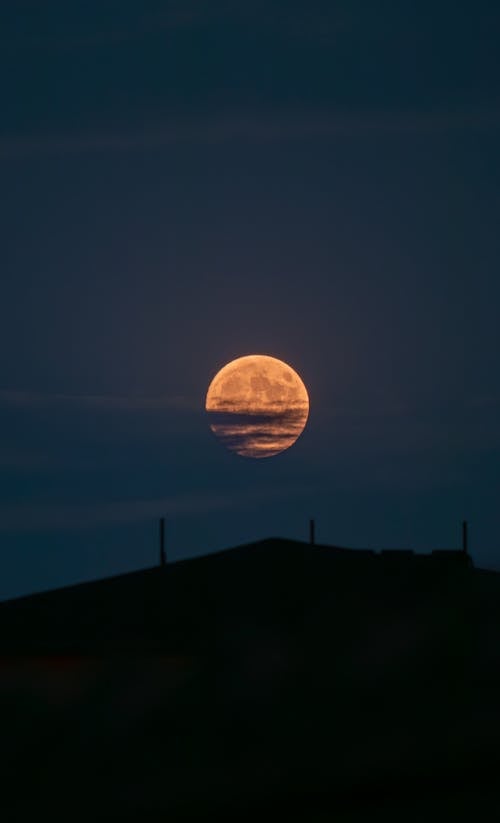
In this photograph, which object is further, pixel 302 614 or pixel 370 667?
pixel 302 614

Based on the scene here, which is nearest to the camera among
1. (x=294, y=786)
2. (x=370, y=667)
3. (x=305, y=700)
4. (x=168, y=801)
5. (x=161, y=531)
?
(x=168, y=801)

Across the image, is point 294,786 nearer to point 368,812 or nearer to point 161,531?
point 368,812

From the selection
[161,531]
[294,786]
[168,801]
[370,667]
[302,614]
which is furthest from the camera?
[161,531]

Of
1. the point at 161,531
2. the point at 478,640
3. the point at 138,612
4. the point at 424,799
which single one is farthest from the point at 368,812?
the point at 161,531

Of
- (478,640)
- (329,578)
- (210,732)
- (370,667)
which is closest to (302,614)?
(329,578)

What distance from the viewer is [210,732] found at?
578 inches

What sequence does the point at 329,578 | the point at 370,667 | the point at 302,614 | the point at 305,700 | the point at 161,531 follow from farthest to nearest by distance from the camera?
the point at 161,531 < the point at 329,578 < the point at 302,614 < the point at 370,667 < the point at 305,700

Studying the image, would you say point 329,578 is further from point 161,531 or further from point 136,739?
point 136,739

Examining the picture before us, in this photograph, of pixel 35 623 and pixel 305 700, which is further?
pixel 35 623

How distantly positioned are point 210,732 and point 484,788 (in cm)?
273

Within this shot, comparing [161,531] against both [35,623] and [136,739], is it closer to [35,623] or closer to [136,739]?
[35,623]

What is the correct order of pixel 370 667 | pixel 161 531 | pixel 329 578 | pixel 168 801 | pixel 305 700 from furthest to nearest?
pixel 161 531, pixel 329 578, pixel 370 667, pixel 305 700, pixel 168 801

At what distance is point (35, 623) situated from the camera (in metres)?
32.6

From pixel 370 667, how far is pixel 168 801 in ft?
14.8
